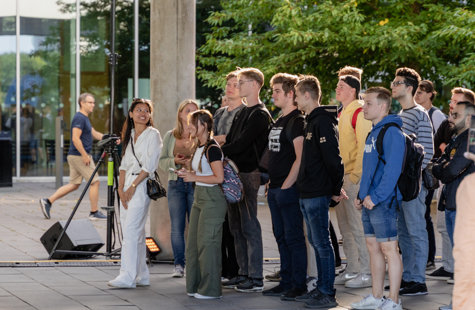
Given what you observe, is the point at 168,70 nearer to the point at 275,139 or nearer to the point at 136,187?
the point at 136,187

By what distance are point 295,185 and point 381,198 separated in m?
0.98

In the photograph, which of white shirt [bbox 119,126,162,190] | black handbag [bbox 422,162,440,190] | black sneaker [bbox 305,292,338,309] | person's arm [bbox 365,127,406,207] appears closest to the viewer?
person's arm [bbox 365,127,406,207]

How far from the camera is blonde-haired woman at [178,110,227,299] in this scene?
807 centimetres

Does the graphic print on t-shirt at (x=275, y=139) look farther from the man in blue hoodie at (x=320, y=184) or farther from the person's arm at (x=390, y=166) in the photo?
the person's arm at (x=390, y=166)

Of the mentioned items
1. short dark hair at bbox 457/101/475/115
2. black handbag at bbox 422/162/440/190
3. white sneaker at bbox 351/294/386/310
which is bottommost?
white sneaker at bbox 351/294/386/310

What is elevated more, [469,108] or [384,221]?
[469,108]

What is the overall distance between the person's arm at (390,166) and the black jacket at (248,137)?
147 centimetres

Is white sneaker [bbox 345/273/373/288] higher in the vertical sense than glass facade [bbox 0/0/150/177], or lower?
lower

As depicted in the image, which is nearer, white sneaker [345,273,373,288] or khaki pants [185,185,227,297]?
khaki pants [185,185,227,297]

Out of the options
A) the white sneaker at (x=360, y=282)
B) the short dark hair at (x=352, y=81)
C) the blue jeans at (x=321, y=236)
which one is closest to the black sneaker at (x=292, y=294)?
the blue jeans at (x=321, y=236)

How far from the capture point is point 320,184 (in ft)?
25.6

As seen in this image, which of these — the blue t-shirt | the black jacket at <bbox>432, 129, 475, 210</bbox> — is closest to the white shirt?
the black jacket at <bbox>432, 129, 475, 210</bbox>

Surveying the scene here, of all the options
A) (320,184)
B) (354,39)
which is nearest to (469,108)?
(320,184)

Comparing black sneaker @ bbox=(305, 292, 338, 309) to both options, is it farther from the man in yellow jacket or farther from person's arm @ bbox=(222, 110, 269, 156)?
person's arm @ bbox=(222, 110, 269, 156)
